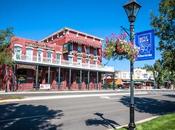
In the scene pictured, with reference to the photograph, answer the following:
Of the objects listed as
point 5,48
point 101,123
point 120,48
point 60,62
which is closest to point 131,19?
point 120,48

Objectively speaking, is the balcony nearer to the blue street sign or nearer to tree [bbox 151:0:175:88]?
tree [bbox 151:0:175:88]

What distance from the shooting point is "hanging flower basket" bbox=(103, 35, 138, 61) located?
30.1 feet

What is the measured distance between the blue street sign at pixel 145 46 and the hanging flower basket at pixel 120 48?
72 centimetres

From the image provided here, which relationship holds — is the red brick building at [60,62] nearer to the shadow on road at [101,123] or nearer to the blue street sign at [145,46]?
the shadow on road at [101,123]

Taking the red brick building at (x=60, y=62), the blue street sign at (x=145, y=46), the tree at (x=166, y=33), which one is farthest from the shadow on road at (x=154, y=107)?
the red brick building at (x=60, y=62)

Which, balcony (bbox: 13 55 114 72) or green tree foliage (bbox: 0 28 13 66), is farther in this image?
balcony (bbox: 13 55 114 72)

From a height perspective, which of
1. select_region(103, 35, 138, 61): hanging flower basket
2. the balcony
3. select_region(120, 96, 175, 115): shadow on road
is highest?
the balcony

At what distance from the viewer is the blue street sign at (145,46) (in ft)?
33.1

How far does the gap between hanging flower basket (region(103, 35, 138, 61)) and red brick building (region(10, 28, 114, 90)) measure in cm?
2995

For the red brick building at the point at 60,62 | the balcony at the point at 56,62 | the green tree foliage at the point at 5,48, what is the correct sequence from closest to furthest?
1. the green tree foliage at the point at 5,48
2. the balcony at the point at 56,62
3. the red brick building at the point at 60,62

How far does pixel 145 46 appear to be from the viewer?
10.2 meters

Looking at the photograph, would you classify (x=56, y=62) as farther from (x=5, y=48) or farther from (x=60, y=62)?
(x=5, y=48)

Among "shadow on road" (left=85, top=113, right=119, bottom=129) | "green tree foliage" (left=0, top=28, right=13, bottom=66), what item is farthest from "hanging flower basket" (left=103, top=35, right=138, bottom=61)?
"green tree foliage" (left=0, top=28, right=13, bottom=66)

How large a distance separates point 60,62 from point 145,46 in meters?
37.1
